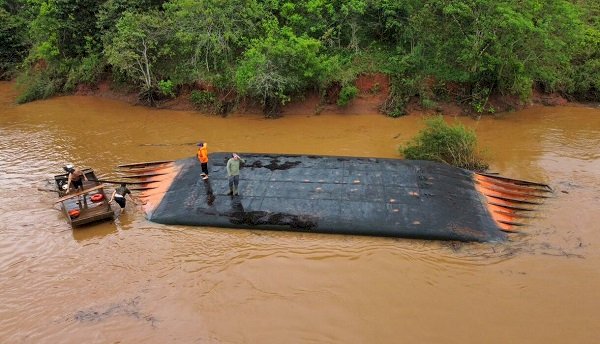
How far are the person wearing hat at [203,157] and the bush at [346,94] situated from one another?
7.24 m

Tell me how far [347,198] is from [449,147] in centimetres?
369

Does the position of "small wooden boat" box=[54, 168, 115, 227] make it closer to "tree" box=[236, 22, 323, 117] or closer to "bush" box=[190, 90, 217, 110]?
"tree" box=[236, 22, 323, 117]

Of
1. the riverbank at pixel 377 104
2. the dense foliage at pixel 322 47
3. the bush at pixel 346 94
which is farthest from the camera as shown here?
the riverbank at pixel 377 104

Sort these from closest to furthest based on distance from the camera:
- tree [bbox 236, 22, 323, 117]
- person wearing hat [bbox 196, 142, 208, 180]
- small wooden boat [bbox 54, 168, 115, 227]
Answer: small wooden boat [bbox 54, 168, 115, 227] < person wearing hat [bbox 196, 142, 208, 180] < tree [bbox 236, 22, 323, 117]

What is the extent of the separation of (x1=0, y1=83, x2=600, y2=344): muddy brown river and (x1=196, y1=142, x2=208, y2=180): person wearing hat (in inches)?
67.2

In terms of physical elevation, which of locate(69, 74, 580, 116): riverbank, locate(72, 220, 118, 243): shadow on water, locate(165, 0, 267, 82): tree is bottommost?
locate(72, 220, 118, 243): shadow on water

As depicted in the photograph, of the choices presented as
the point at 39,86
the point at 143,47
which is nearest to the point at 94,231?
the point at 143,47

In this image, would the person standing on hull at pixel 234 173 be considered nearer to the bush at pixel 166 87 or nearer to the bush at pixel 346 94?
the bush at pixel 346 94

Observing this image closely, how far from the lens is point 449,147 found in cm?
1223

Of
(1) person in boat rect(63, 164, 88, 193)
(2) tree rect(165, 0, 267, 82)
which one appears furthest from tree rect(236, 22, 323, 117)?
(1) person in boat rect(63, 164, 88, 193)

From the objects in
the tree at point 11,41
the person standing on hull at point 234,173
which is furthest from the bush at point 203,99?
the tree at point 11,41

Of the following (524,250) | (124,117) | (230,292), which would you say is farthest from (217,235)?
(124,117)

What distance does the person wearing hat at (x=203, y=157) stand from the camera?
10.9 meters

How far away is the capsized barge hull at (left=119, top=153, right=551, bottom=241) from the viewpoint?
9.55 meters
